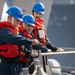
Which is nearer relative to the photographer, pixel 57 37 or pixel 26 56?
pixel 26 56

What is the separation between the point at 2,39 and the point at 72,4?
2301cm

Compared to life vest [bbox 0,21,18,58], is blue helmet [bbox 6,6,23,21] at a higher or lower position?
higher

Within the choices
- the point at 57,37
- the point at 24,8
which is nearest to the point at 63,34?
the point at 57,37

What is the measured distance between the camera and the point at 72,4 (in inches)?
1097

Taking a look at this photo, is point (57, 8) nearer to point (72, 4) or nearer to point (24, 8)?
point (72, 4)

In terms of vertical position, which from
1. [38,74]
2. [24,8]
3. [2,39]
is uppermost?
[24,8]

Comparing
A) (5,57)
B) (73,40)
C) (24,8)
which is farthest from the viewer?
(73,40)

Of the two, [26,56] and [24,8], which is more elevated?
[24,8]

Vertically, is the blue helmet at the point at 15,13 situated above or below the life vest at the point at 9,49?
above

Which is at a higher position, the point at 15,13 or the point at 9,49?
the point at 15,13

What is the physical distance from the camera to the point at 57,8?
2758 centimetres

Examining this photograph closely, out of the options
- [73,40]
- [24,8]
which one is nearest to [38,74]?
[24,8]

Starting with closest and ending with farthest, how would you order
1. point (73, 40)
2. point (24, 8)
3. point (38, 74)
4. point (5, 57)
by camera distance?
point (38, 74) → point (5, 57) → point (24, 8) → point (73, 40)

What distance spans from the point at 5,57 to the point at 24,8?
388 cm
